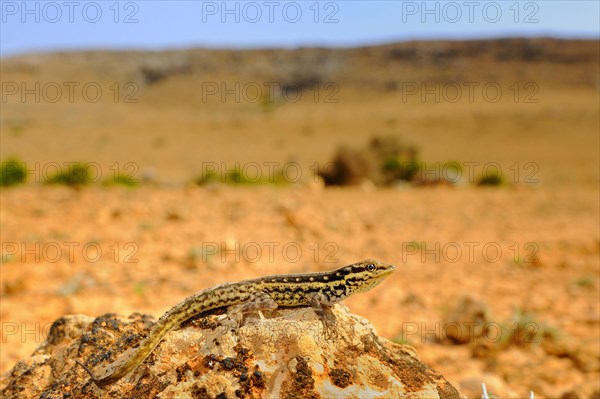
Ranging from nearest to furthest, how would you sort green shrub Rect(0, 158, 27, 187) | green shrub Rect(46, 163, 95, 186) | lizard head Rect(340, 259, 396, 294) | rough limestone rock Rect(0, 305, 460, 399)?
rough limestone rock Rect(0, 305, 460, 399), lizard head Rect(340, 259, 396, 294), green shrub Rect(0, 158, 27, 187), green shrub Rect(46, 163, 95, 186)

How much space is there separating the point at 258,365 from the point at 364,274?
3.43ft

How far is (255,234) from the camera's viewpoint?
12.1 meters

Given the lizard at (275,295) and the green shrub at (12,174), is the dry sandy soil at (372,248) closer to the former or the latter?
the green shrub at (12,174)

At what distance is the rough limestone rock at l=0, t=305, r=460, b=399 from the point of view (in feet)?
9.40

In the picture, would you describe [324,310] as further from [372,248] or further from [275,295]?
[372,248]

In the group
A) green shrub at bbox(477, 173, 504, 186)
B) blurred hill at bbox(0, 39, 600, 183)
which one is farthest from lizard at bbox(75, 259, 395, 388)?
blurred hill at bbox(0, 39, 600, 183)

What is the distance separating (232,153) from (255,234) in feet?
110

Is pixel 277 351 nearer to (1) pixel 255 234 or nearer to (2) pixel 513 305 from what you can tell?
(2) pixel 513 305

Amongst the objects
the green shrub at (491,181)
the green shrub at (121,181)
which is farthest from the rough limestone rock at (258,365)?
the green shrub at (491,181)

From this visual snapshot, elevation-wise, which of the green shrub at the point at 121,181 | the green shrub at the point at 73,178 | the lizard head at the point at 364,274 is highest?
the lizard head at the point at 364,274

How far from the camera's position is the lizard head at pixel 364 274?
368 centimetres

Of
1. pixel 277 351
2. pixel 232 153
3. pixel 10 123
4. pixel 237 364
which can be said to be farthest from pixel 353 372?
pixel 10 123

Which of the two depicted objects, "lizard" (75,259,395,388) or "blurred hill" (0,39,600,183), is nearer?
"lizard" (75,259,395,388)

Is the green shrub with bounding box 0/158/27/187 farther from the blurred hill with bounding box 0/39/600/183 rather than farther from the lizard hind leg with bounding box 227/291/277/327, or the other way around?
the lizard hind leg with bounding box 227/291/277/327
